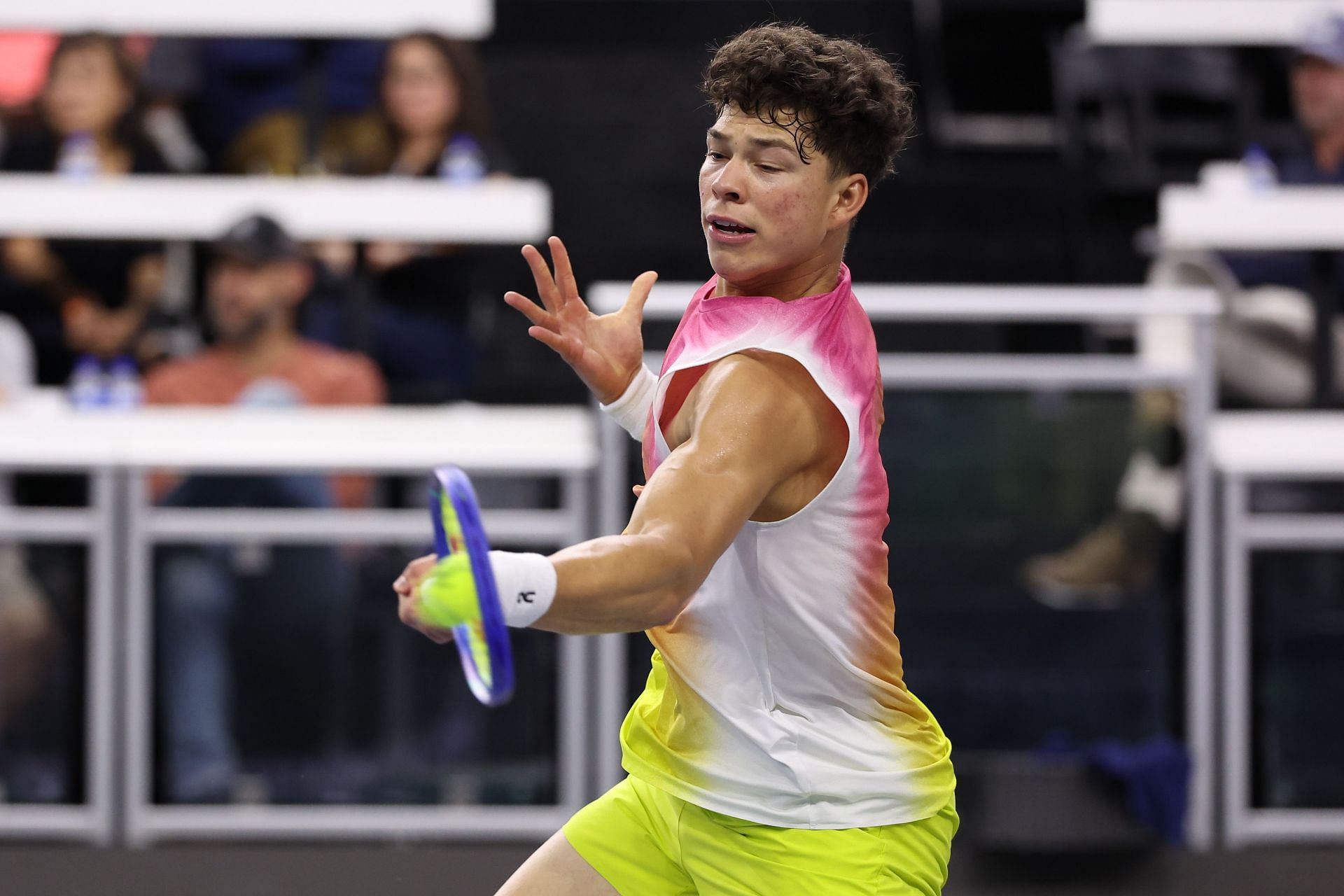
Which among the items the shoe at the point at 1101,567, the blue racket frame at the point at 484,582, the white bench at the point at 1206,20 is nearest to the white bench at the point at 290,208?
the shoe at the point at 1101,567

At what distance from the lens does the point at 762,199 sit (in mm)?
1880

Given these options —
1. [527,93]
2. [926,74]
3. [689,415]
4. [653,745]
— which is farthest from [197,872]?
[926,74]

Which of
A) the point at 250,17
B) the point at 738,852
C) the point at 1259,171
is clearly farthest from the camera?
the point at 250,17

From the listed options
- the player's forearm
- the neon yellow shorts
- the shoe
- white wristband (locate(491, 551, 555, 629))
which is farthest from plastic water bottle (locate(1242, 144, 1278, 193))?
white wristband (locate(491, 551, 555, 629))

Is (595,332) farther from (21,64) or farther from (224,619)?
(21,64)

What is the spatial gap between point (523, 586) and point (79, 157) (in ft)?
14.6

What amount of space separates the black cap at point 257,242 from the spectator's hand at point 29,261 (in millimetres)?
963

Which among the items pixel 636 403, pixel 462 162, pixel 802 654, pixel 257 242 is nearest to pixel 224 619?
pixel 257 242

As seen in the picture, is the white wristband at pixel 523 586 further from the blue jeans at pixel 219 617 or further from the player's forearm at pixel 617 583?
the blue jeans at pixel 219 617

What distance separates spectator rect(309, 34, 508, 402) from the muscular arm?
3.62 metres

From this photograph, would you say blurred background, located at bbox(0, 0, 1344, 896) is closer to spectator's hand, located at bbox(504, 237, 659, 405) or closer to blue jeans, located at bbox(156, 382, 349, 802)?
blue jeans, located at bbox(156, 382, 349, 802)

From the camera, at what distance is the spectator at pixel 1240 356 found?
427 cm

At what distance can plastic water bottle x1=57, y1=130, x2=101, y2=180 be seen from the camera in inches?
217

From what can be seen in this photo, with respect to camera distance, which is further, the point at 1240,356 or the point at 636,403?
the point at 1240,356
